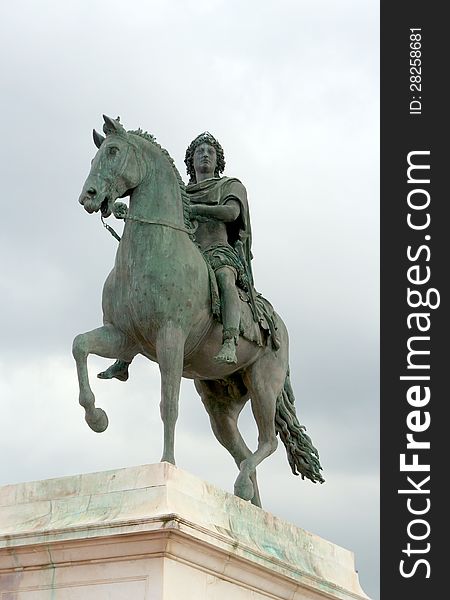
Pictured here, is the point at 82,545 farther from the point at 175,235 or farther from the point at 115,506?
the point at 175,235

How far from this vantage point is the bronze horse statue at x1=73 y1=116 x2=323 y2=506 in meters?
11.9

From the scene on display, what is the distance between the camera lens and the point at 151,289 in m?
12.0

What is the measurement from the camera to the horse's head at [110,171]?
12039mm

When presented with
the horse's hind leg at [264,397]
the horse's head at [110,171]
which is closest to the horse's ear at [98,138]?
the horse's head at [110,171]

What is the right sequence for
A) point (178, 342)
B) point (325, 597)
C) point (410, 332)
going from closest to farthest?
point (178, 342)
point (325, 597)
point (410, 332)

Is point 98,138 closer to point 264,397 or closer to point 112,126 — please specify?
point 112,126

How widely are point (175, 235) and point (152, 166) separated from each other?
2.16 feet

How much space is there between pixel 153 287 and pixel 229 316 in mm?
784

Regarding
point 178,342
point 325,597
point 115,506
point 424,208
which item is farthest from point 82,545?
point 424,208

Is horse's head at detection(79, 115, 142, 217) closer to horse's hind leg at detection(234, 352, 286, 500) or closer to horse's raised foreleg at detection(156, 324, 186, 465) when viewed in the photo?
horse's raised foreleg at detection(156, 324, 186, 465)

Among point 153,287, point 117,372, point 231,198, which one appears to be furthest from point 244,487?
point 231,198

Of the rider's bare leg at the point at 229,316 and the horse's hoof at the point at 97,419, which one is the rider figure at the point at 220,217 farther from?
the horse's hoof at the point at 97,419

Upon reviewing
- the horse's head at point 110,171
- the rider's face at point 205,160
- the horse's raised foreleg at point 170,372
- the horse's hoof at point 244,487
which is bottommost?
the horse's hoof at point 244,487

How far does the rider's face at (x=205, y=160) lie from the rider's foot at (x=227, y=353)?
200 cm
